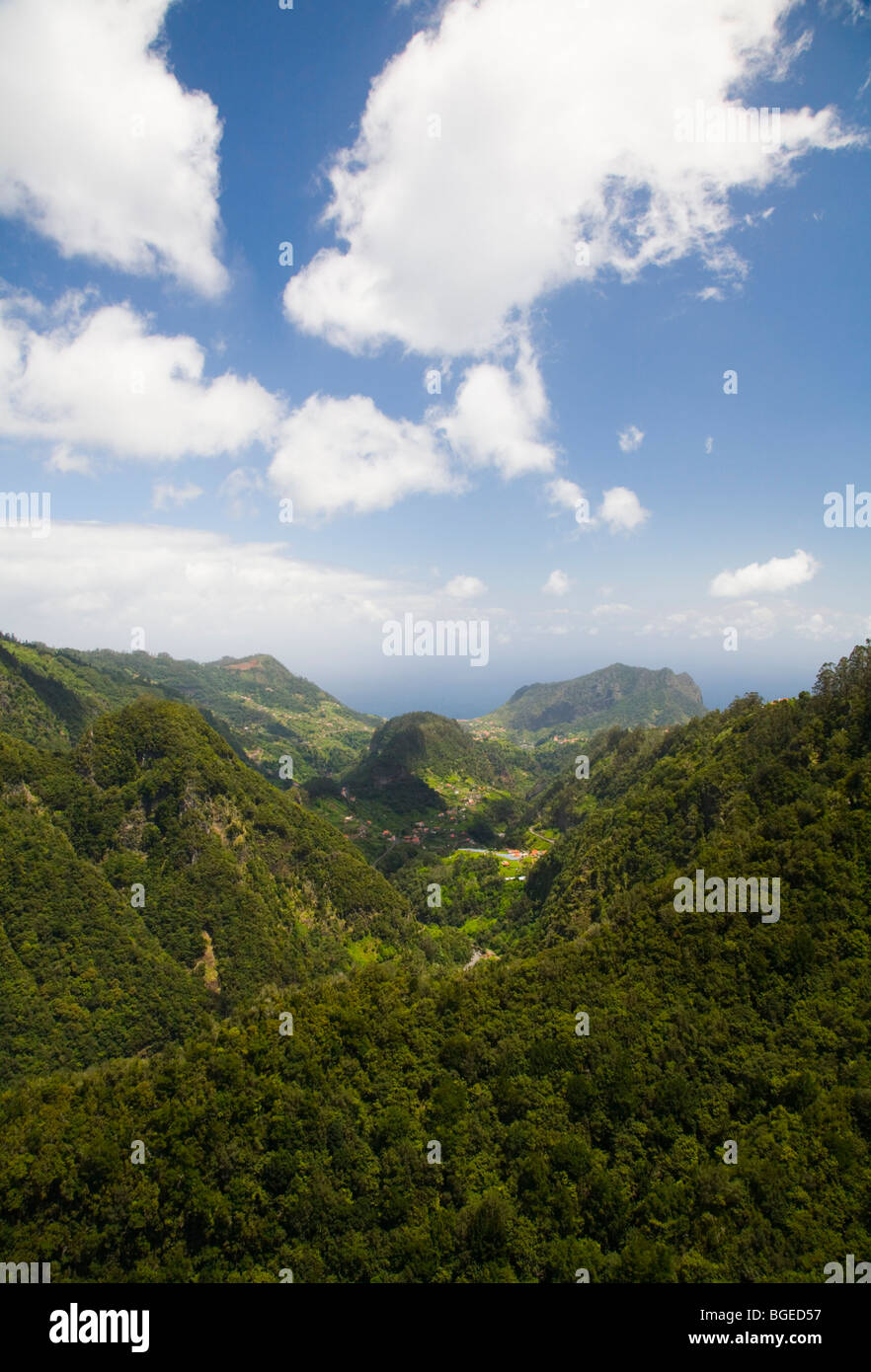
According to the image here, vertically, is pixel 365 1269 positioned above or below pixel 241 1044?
below

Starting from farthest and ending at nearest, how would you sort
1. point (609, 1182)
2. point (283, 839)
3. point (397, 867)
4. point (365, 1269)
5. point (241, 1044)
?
point (397, 867) → point (283, 839) → point (241, 1044) → point (609, 1182) → point (365, 1269)
